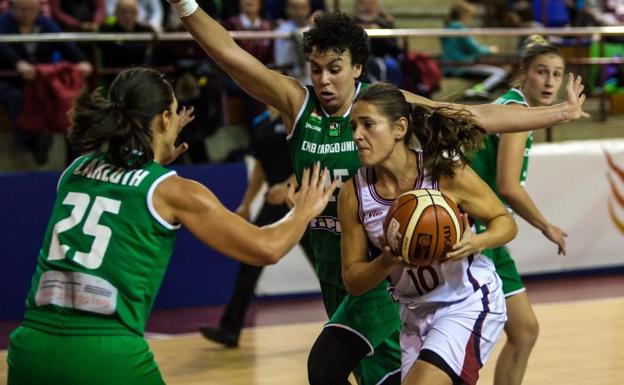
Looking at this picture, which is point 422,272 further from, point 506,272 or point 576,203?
point 576,203

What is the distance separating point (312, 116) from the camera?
14.8 feet

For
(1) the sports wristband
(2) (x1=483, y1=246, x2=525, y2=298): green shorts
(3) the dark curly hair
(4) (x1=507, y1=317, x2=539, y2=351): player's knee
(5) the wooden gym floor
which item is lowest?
(5) the wooden gym floor

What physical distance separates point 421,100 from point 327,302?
41.1 inches

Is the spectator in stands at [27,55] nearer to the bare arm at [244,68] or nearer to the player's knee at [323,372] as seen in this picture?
the bare arm at [244,68]

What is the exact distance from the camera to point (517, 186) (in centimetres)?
502

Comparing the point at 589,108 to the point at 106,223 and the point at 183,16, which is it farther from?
the point at 106,223

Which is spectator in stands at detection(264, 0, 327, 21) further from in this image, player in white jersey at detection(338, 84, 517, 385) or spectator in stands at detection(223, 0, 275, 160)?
player in white jersey at detection(338, 84, 517, 385)

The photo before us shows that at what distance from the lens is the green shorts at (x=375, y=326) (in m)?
4.36

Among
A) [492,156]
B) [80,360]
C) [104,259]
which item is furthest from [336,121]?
[80,360]

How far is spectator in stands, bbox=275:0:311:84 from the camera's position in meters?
9.12

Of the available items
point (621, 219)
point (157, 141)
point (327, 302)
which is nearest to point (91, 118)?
point (157, 141)

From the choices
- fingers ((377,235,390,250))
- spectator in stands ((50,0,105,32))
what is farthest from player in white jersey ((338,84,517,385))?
spectator in stands ((50,0,105,32))

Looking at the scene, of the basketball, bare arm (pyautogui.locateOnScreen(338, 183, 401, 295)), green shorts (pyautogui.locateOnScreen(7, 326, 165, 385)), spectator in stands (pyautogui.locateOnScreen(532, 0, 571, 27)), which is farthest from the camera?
spectator in stands (pyautogui.locateOnScreen(532, 0, 571, 27))

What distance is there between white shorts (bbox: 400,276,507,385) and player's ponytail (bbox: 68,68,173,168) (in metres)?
1.32
